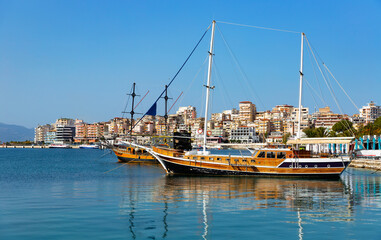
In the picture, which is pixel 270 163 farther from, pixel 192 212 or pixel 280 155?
pixel 192 212

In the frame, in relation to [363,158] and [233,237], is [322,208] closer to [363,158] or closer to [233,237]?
[233,237]

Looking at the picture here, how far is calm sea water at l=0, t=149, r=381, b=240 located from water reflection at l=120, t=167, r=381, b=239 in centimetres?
4

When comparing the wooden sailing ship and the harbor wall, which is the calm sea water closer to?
the wooden sailing ship

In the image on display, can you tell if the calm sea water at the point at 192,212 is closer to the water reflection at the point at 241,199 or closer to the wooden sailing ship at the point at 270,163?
the water reflection at the point at 241,199

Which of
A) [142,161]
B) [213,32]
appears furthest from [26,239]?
[142,161]

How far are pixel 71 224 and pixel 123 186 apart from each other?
1402 centimetres

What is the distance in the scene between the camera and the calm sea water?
15.6 meters

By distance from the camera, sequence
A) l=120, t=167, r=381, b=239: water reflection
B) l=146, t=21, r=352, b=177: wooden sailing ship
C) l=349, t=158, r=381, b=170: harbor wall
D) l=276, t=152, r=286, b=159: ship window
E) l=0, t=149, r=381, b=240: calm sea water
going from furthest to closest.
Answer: l=349, t=158, r=381, b=170: harbor wall → l=276, t=152, r=286, b=159: ship window → l=146, t=21, r=352, b=177: wooden sailing ship → l=120, t=167, r=381, b=239: water reflection → l=0, t=149, r=381, b=240: calm sea water

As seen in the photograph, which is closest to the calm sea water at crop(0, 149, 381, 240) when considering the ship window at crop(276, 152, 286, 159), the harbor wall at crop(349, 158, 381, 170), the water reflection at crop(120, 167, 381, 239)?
the water reflection at crop(120, 167, 381, 239)

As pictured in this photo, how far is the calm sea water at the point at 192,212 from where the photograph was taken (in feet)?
51.1

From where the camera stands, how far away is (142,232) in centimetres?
1559

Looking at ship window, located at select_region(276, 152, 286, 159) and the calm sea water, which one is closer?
the calm sea water

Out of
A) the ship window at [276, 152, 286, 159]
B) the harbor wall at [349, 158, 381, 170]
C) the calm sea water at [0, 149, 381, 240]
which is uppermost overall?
the ship window at [276, 152, 286, 159]

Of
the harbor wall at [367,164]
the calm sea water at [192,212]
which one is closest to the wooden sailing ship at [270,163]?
the calm sea water at [192,212]
